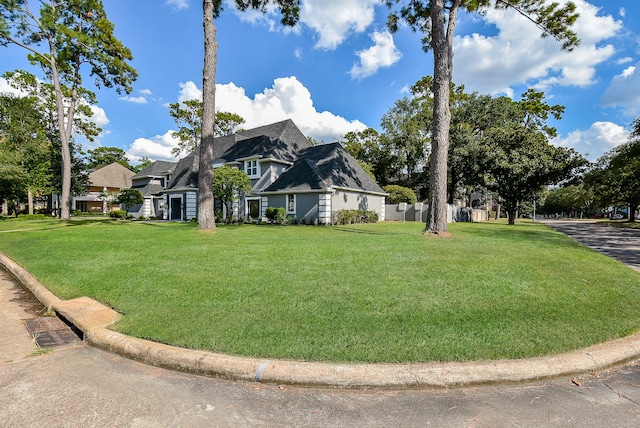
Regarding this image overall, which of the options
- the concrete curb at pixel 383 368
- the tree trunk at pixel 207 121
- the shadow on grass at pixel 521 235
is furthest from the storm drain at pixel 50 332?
the shadow on grass at pixel 521 235

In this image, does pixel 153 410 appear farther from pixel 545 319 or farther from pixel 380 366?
pixel 545 319

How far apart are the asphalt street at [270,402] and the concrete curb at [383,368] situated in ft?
0.22

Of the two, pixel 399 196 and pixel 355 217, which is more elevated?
pixel 399 196

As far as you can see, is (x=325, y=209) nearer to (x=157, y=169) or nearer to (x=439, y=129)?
(x=439, y=129)

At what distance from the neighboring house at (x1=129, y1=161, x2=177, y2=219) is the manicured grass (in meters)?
25.9

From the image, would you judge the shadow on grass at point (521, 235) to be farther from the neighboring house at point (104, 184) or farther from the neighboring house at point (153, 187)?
the neighboring house at point (104, 184)

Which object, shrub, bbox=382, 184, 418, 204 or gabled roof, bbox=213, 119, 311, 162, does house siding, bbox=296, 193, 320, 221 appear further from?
shrub, bbox=382, 184, 418, 204

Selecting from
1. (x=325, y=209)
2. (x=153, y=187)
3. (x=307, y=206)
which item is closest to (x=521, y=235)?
(x=325, y=209)

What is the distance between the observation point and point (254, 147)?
25.5m

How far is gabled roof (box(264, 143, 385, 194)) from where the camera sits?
20.5m

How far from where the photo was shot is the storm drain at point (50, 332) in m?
3.68

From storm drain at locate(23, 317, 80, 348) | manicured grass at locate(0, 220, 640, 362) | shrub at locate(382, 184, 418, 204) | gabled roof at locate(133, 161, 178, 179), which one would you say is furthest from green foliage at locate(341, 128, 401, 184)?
storm drain at locate(23, 317, 80, 348)

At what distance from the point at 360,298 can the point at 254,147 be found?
2268cm

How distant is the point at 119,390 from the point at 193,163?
2848 cm
